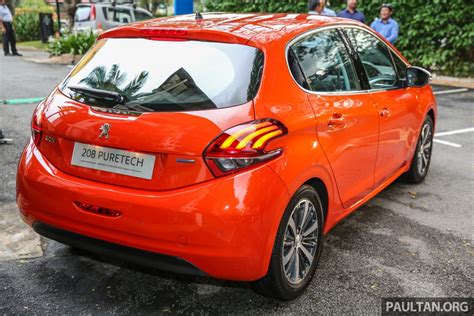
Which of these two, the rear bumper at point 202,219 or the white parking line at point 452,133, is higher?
the rear bumper at point 202,219

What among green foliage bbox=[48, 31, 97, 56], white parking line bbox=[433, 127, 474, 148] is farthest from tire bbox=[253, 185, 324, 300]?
green foliage bbox=[48, 31, 97, 56]

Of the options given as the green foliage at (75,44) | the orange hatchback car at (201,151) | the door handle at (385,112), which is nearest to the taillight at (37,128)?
the orange hatchback car at (201,151)

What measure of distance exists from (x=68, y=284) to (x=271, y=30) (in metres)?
2.03

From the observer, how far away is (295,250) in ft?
10.3

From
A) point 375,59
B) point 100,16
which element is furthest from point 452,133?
point 100,16

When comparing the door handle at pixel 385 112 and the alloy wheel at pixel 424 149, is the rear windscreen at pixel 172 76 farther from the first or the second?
the alloy wheel at pixel 424 149

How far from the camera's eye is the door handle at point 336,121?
3348 mm

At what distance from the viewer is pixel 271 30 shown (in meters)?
3.28

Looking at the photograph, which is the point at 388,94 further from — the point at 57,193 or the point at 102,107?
the point at 57,193

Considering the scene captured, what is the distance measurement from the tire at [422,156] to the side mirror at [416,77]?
0.61m

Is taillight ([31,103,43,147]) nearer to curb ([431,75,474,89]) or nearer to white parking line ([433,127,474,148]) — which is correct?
white parking line ([433,127,474,148])

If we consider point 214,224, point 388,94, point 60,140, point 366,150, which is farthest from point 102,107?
point 388,94

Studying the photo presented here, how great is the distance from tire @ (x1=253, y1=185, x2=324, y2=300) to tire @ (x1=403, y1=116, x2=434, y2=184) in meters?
2.31

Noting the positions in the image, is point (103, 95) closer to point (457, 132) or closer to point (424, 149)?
point (424, 149)
